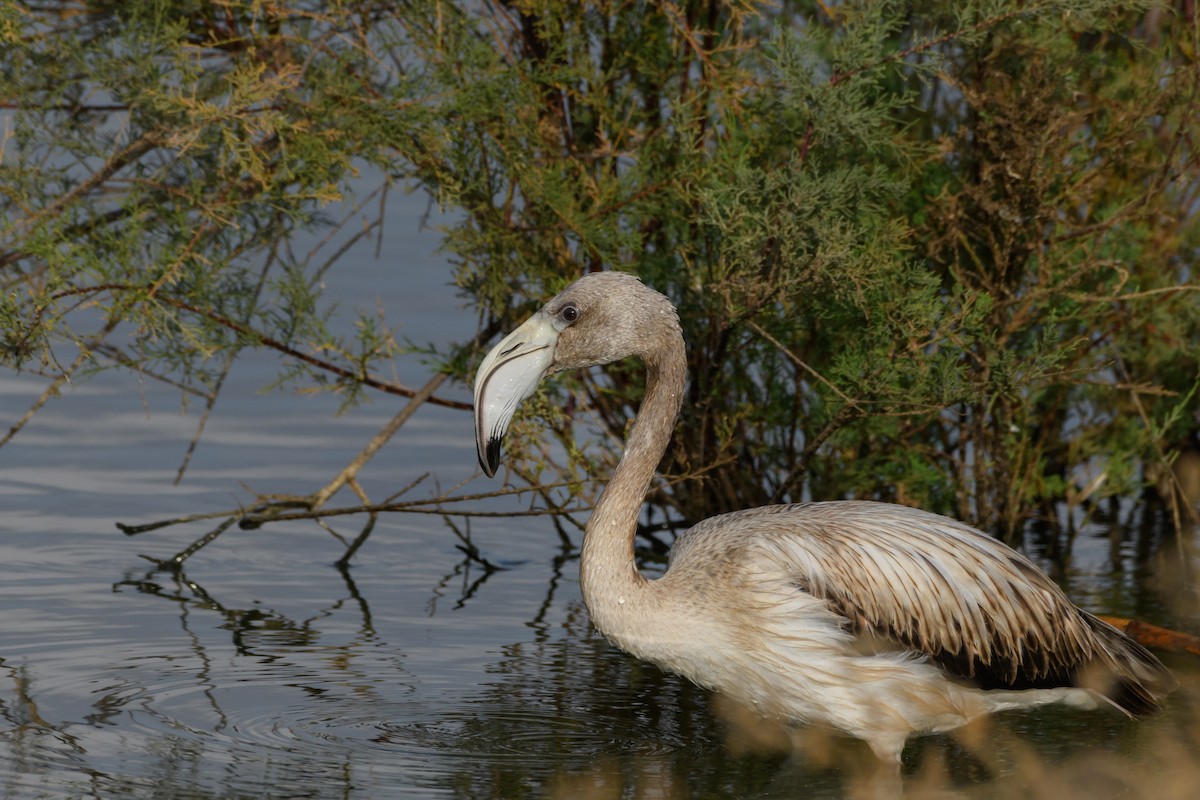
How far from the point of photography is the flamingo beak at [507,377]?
19.0 feet

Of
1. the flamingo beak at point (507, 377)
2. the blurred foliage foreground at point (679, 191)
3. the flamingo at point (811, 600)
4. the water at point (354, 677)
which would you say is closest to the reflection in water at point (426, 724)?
the water at point (354, 677)

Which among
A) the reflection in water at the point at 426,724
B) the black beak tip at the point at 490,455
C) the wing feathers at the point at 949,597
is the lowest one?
the reflection in water at the point at 426,724

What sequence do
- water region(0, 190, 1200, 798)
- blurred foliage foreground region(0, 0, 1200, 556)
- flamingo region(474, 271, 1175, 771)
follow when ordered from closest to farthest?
flamingo region(474, 271, 1175, 771), water region(0, 190, 1200, 798), blurred foliage foreground region(0, 0, 1200, 556)

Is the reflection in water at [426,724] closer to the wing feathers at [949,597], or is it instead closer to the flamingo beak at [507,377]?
the wing feathers at [949,597]

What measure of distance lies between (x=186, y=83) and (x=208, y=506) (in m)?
2.77

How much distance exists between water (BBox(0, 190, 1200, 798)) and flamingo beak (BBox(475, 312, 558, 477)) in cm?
110

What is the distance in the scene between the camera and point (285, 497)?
812 cm

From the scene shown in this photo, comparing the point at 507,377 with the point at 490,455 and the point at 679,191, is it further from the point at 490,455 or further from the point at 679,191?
the point at 679,191

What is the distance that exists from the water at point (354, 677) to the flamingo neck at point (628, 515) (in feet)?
1.97

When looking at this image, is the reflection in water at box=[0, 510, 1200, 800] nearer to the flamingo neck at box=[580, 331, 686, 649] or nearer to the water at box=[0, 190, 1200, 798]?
the water at box=[0, 190, 1200, 798]

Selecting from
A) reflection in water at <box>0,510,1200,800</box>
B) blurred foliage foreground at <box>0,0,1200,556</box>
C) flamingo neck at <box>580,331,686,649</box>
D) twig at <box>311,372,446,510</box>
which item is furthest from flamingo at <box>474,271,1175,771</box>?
twig at <box>311,372,446,510</box>

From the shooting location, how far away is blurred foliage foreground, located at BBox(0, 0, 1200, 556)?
6.89 meters

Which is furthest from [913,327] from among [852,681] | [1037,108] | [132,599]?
[132,599]

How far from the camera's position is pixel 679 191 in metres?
7.05
